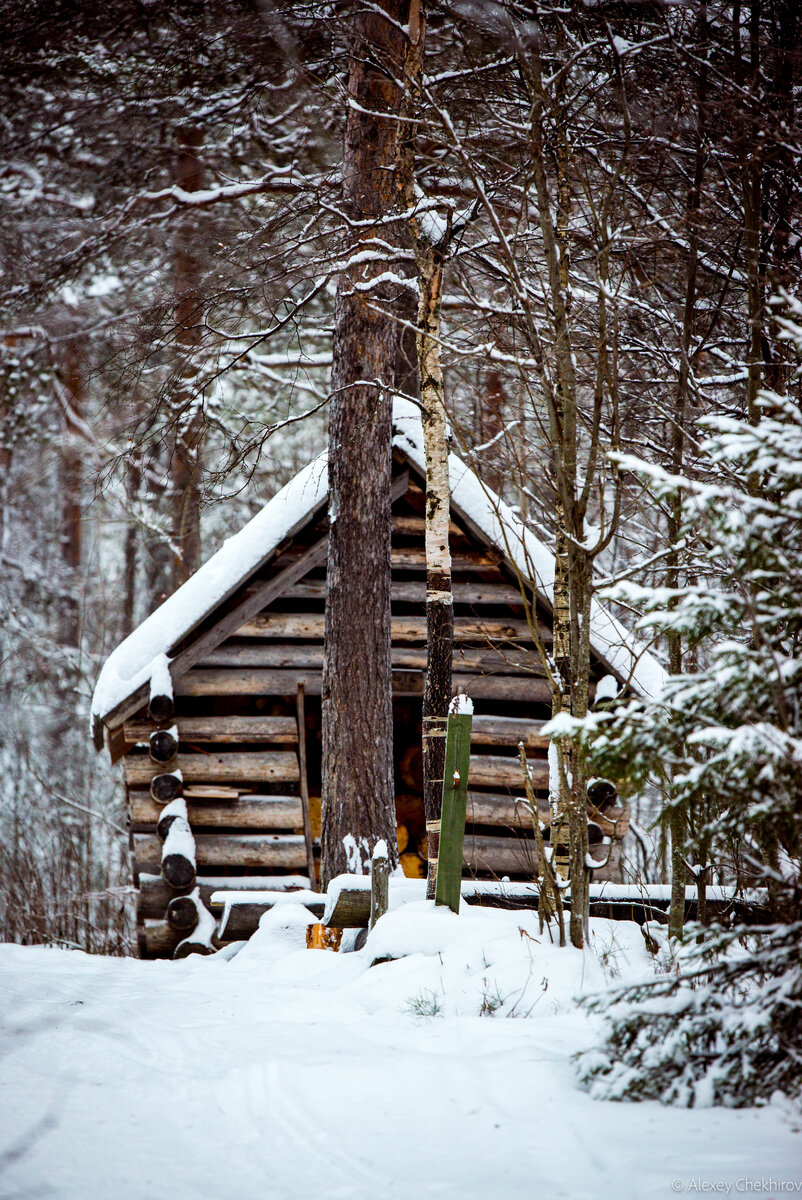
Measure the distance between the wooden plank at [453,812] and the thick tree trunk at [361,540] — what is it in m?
1.72

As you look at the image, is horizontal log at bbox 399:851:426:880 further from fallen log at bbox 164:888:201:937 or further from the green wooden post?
the green wooden post

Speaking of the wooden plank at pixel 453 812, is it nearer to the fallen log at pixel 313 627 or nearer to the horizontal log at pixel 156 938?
the fallen log at pixel 313 627

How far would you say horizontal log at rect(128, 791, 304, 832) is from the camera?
8047mm

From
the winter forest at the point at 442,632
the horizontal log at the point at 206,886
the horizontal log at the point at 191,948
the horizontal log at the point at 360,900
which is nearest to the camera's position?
the winter forest at the point at 442,632

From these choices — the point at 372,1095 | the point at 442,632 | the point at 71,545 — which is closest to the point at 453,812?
the point at 442,632

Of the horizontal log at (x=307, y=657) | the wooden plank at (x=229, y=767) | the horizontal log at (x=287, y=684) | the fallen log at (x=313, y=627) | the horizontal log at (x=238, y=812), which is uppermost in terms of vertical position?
the fallen log at (x=313, y=627)

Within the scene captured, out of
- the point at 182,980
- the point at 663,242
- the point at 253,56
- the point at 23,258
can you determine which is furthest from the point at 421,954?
the point at 23,258

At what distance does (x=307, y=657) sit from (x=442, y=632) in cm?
280

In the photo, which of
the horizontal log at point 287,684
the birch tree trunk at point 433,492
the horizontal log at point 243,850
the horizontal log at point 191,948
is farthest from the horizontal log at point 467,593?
the horizontal log at point 191,948

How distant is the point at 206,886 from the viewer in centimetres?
→ 800

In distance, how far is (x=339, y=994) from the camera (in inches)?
172

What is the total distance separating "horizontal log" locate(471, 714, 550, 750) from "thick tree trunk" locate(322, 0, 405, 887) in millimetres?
1662

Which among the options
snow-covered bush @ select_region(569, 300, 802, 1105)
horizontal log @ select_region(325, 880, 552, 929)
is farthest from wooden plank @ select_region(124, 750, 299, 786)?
snow-covered bush @ select_region(569, 300, 802, 1105)

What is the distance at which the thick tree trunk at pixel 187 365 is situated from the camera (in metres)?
6.29
